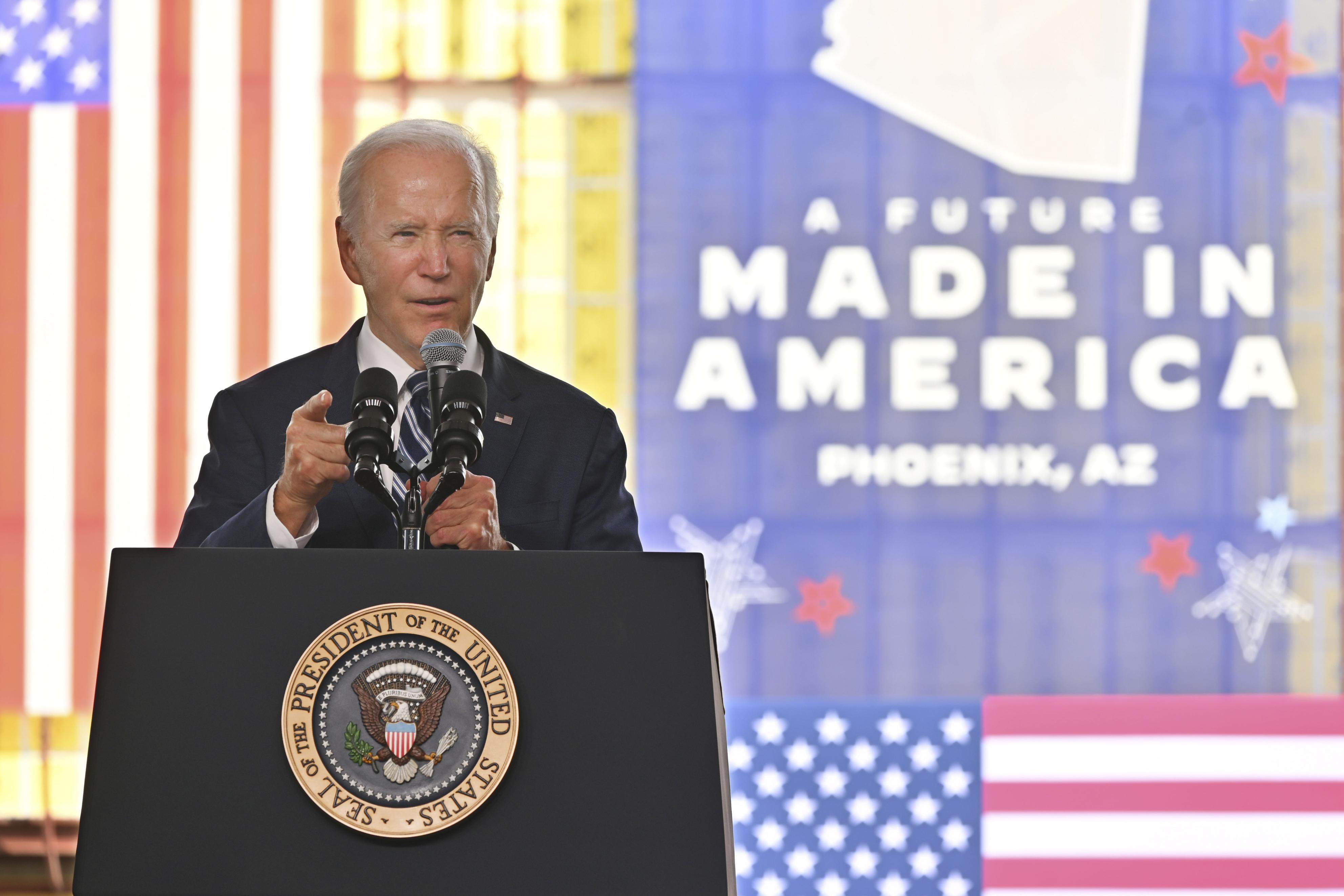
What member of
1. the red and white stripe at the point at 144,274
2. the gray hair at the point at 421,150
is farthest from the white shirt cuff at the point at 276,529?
the red and white stripe at the point at 144,274

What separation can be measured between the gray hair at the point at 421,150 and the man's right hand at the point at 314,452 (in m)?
0.45

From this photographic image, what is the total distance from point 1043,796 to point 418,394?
285 centimetres

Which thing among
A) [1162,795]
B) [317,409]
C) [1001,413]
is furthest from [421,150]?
[1162,795]

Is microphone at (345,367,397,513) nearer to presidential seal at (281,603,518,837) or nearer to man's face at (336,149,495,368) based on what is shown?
presidential seal at (281,603,518,837)

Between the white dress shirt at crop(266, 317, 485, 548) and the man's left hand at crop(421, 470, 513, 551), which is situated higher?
the white dress shirt at crop(266, 317, 485, 548)

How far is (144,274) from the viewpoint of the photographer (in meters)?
3.91

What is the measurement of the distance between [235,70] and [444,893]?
11.4ft

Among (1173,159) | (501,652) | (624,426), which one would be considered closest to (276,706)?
(501,652)

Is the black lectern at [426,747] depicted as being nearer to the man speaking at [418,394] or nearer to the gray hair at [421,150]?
the man speaking at [418,394]

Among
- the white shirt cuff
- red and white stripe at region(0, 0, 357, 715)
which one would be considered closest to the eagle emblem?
the white shirt cuff

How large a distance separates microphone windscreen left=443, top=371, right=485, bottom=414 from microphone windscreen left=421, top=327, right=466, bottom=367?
91 millimetres

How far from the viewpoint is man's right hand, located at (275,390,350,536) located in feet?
3.63

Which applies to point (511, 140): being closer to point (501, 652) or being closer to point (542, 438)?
point (542, 438)

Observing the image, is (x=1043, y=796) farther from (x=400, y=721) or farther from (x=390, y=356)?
(x=400, y=721)
